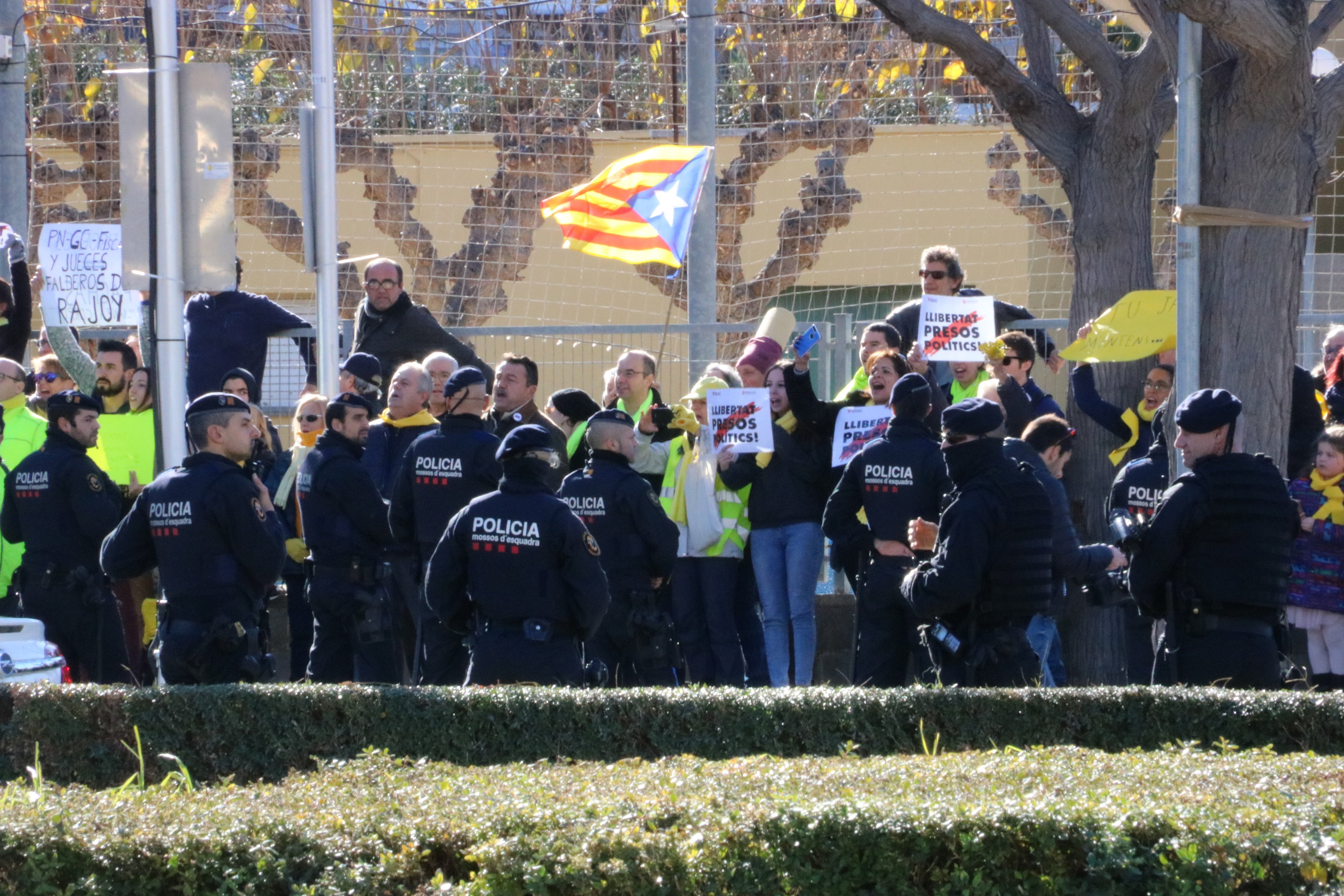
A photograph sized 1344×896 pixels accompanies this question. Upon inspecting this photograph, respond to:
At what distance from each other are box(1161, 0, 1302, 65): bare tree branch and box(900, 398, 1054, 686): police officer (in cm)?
180

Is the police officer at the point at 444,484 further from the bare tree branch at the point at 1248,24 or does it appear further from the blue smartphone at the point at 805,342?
the bare tree branch at the point at 1248,24

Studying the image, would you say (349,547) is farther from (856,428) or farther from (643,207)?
(643,207)

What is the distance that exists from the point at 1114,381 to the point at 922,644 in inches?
101

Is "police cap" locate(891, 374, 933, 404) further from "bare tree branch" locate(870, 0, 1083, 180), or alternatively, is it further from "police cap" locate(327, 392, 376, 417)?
"police cap" locate(327, 392, 376, 417)

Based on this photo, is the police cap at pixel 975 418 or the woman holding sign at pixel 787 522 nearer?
Answer: the police cap at pixel 975 418

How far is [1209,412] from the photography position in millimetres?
6523

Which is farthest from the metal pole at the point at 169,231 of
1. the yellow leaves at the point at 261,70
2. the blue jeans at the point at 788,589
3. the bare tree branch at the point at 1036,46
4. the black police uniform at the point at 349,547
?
the yellow leaves at the point at 261,70

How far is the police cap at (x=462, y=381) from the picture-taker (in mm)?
8234

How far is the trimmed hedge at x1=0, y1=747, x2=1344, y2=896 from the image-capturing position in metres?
3.90

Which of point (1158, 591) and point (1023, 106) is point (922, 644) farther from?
point (1023, 106)

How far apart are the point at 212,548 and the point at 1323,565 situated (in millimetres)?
5221

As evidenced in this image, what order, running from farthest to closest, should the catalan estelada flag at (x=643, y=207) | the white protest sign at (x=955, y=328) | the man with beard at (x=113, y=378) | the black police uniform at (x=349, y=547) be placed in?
the man with beard at (x=113, y=378) → the catalan estelada flag at (x=643, y=207) → the white protest sign at (x=955, y=328) → the black police uniform at (x=349, y=547)

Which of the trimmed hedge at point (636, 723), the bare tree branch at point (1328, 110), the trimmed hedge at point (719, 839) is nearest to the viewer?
the trimmed hedge at point (719, 839)

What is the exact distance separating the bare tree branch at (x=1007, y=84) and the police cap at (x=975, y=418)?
94.5 inches
